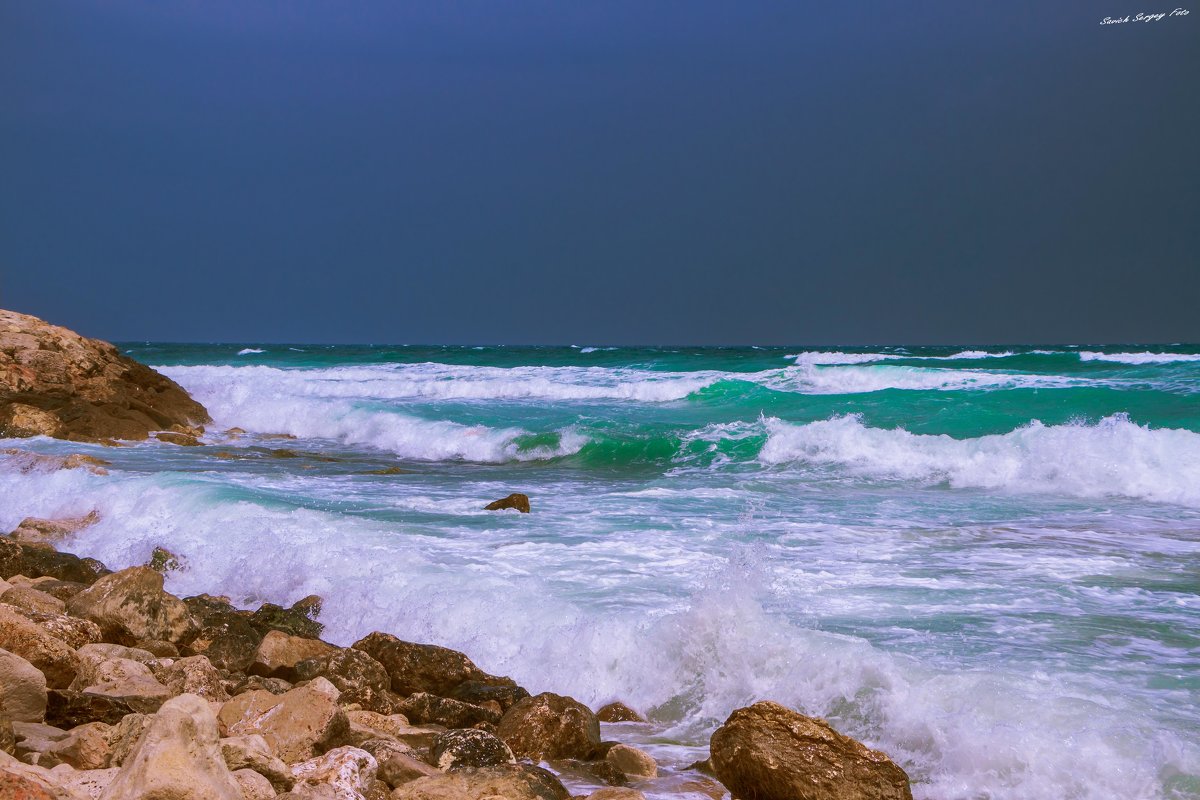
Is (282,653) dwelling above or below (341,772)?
below

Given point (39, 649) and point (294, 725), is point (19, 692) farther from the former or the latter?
point (294, 725)

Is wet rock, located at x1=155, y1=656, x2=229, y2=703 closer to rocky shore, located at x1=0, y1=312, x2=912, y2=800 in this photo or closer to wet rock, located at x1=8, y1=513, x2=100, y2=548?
rocky shore, located at x1=0, y1=312, x2=912, y2=800

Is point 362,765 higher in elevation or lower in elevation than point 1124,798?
higher

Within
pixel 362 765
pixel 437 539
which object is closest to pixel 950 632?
pixel 362 765

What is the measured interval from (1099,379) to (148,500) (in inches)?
→ 914

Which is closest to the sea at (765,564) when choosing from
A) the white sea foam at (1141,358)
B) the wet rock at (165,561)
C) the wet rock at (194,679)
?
→ the wet rock at (165,561)

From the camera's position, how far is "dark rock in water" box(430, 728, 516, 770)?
12.2 feet

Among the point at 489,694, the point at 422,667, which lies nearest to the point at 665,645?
the point at 489,694

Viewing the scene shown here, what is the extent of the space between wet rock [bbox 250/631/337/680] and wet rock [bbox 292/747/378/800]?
157 centimetres

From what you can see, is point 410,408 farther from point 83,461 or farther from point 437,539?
point 437,539

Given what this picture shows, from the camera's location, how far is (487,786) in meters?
3.43

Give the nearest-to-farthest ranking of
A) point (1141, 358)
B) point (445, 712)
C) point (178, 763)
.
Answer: point (178, 763)
point (445, 712)
point (1141, 358)

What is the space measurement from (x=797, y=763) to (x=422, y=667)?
2216 millimetres

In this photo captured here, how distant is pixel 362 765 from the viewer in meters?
3.40
